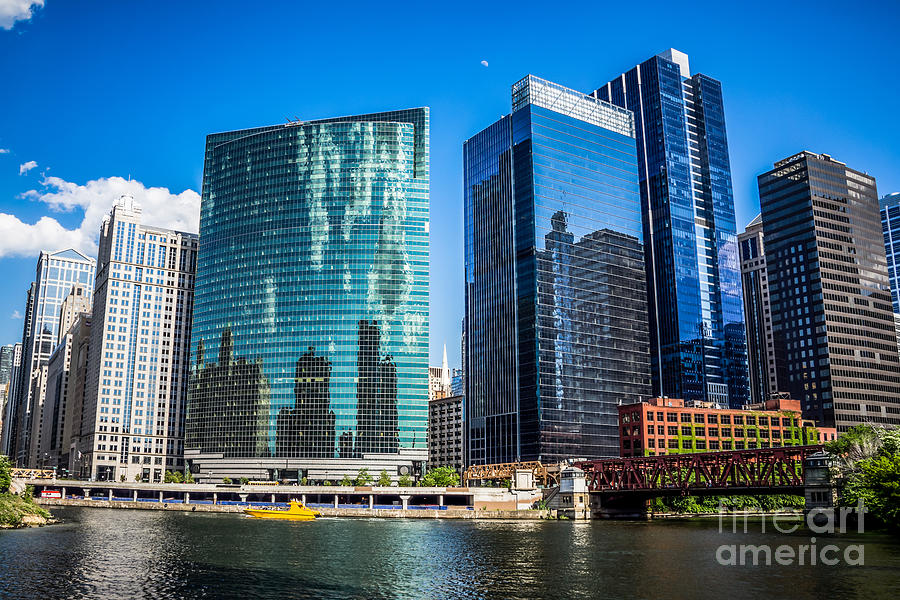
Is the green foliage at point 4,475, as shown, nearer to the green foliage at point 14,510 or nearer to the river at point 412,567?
the green foliage at point 14,510

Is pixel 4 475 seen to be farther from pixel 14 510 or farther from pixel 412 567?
pixel 412 567

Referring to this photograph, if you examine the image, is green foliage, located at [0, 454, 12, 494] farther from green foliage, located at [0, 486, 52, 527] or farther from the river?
the river

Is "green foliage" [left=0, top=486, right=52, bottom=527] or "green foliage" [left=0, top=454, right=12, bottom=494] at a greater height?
"green foliage" [left=0, top=454, right=12, bottom=494]

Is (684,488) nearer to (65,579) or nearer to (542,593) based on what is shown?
(542,593)

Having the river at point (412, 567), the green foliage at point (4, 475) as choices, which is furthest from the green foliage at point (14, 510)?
the river at point (412, 567)

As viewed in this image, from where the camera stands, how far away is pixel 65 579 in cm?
7762

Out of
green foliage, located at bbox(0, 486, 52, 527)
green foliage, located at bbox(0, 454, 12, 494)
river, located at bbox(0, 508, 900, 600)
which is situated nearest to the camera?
river, located at bbox(0, 508, 900, 600)

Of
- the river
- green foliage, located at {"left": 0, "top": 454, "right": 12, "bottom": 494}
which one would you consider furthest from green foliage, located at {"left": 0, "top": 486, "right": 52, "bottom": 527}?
the river

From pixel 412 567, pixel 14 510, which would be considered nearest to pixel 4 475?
pixel 14 510

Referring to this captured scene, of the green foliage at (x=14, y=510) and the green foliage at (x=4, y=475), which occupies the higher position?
the green foliage at (x=4, y=475)

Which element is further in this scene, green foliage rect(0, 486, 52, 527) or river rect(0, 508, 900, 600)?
green foliage rect(0, 486, 52, 527)

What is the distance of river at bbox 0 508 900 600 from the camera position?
74.0m

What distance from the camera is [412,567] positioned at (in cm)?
9412

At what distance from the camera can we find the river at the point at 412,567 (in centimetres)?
7400
